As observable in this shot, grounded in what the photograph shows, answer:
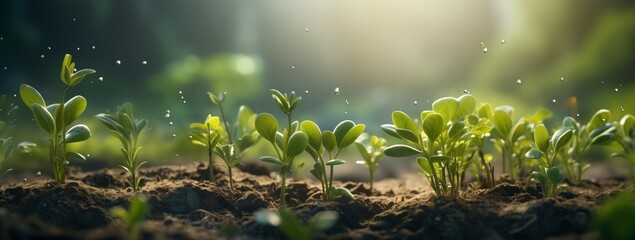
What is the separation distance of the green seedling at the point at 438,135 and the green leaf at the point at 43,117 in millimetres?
965

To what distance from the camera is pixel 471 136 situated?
165 cm

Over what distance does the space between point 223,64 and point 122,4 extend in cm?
115

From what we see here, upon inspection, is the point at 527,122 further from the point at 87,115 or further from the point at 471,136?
the point at 87,115

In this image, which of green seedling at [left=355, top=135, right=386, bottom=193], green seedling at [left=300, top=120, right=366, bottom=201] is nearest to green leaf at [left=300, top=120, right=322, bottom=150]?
green seedling at [left=300, top=120, right=366, bottom=201]

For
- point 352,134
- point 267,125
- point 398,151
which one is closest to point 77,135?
point 267,125

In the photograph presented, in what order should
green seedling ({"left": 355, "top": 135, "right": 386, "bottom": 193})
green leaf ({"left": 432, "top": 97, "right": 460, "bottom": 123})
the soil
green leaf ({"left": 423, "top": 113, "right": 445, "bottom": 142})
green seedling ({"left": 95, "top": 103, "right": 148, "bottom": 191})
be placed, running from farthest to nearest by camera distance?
green seedling ({"left": 355, "top": 135, "right": 386, "bottom": 193})
green seedling ({"left": 95, "top": 103, "right": 148, "bottom": 191})
green leaf ({"left": 432, "top": 97, "right": 460, "bottom": 123})
green leaf ({"left": 423, "top": 113, "right": 445, "bottom": 142})
the soil

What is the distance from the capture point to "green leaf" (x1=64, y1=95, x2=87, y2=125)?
170cm

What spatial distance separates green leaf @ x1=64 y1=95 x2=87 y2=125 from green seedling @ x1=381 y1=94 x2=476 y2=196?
0.89 m

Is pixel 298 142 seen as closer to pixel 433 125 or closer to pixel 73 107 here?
pixel 433 125

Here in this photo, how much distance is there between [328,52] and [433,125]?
4483mm

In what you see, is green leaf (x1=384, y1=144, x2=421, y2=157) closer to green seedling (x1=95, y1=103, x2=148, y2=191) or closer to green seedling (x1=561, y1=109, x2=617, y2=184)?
green seedling (x1=561, y1=109, x2=617, y2=184)

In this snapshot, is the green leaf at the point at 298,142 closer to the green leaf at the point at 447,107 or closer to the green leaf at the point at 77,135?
the green leaf at the point at 447,107

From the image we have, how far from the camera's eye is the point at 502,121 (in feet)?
6.31

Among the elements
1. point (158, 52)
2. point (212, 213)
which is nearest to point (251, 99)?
point (158, 52)
